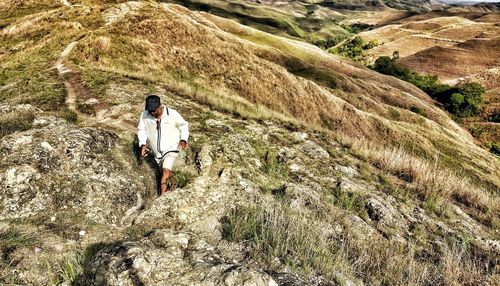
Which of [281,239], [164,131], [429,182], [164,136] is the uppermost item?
[164,131]

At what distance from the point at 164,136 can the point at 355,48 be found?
473 feet

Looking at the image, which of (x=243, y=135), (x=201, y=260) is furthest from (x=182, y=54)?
(x=201, y=260)

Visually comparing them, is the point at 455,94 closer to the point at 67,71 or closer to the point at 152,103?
the point at 67,71

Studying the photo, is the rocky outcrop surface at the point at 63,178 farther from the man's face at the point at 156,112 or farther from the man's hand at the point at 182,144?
the man's face at the point at 156,112

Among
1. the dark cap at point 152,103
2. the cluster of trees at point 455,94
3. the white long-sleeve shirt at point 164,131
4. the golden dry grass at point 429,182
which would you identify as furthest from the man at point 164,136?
the cluster of trees at point 455,94

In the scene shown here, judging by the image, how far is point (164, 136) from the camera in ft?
29.5

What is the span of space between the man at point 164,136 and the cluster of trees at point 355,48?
127 metres

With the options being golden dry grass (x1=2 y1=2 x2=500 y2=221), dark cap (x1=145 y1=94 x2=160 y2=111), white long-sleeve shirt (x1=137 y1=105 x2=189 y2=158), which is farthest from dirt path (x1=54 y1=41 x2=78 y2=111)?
dark cap (x1=145 y1=94 x2=160 y2=111)

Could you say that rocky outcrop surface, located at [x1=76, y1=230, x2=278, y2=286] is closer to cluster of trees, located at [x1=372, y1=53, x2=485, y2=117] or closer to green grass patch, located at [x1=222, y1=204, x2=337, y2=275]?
green grass patch, located at [x1=222, y1=204, x2=337, y2=275]

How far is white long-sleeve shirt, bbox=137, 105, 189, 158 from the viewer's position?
8.97 metres

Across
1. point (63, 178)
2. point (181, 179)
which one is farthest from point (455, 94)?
point (63, 178)

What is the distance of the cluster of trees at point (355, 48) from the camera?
13424cm

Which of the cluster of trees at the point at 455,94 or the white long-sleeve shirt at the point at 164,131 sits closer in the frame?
the white long-sleeve shirt at the point at 164,131

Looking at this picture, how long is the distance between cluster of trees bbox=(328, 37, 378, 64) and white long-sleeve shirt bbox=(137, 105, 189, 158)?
127m
